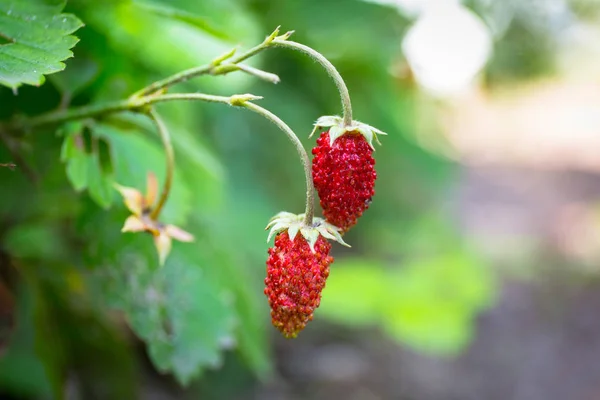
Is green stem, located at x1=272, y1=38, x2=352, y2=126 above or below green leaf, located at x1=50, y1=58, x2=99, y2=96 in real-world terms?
below

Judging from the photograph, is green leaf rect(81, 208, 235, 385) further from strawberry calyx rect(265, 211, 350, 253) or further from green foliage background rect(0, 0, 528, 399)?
strawberry calyx rect(265, 211, 350, 253)

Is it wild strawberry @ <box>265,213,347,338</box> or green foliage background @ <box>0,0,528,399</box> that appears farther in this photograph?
green foliage background @ <box>0,0,528,399</box>

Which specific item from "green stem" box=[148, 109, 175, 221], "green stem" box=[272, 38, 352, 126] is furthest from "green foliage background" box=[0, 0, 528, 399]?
"green stem" box=[272, 38, 352, 126]

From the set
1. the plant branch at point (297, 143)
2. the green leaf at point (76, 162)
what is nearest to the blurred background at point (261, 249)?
the green leaf at point (76, 162)

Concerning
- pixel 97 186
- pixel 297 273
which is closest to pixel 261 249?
pixel 97 186

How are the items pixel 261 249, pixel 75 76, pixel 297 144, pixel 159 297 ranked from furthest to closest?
pixel 261 249
pixel 159 297
pixel 75 76
pixel 297 144

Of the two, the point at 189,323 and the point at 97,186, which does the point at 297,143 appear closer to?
the point at 97,186

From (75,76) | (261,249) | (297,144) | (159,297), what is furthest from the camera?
(261,249)

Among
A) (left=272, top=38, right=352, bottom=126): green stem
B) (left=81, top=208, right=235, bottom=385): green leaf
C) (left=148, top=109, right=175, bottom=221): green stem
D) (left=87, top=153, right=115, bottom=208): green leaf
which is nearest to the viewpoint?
(left=272, top=38, right=352, bottom=126): green stem
